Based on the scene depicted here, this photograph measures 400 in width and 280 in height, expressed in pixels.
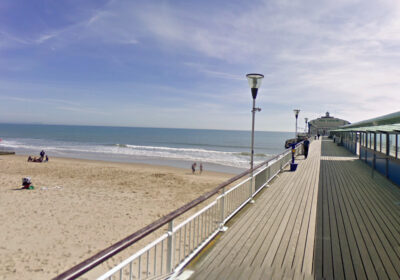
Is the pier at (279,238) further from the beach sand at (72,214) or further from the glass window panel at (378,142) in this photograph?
the glass window panel at (378,142)

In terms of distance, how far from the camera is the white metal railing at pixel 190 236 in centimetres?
280

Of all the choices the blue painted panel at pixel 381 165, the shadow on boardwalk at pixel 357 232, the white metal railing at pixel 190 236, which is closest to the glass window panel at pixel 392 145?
the blue painted panel at pixel 381 165

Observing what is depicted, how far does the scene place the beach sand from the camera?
6.67 m

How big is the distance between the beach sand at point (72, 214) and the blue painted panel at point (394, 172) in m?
8.55

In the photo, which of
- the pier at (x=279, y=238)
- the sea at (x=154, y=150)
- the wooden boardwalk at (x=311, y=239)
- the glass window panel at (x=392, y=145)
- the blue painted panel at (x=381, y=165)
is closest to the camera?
the pier at (x=279, y=238)

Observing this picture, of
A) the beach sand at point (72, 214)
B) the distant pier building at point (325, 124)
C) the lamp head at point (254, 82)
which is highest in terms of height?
the distant pier building at point (325, 124)

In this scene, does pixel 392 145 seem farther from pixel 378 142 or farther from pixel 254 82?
pixel 254 82

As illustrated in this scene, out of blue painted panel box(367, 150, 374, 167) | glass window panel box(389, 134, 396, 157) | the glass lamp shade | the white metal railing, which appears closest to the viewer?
the white metal railing

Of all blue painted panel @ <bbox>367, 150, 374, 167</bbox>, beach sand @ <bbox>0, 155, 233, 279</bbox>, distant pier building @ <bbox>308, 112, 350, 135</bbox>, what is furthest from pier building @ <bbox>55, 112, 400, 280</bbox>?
distant pier building @ <bbox>308, 112, 350, 135</bbox>

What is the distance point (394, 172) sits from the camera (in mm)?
8523

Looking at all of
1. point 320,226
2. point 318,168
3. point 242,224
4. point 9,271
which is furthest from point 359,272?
point 318,168

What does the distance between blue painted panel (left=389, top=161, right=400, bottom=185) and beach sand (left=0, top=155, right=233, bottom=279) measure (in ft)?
28.1

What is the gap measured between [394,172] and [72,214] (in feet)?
39.1

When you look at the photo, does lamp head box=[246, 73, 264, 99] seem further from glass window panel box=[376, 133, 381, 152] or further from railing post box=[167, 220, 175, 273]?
glass window panel box=[376, 133, 381, 152]
